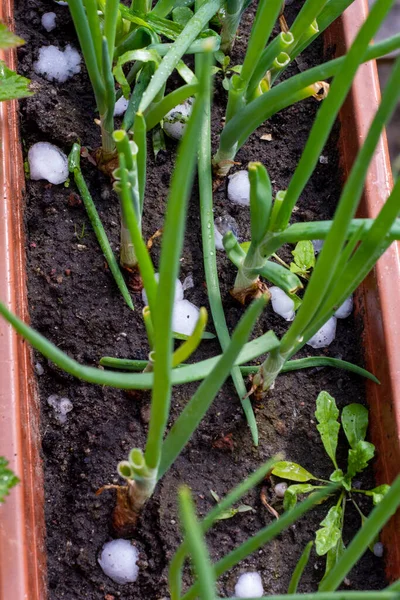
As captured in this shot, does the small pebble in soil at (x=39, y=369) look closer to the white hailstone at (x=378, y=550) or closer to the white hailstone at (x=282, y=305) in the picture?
the white hailstone at (x=282, y=305)

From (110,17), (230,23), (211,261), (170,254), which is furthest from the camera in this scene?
(230,23)

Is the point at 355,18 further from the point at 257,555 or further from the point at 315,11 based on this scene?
the point at 257,555

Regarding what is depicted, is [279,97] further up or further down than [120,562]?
further up

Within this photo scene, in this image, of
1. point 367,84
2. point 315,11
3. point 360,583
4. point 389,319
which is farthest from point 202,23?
point 360,583

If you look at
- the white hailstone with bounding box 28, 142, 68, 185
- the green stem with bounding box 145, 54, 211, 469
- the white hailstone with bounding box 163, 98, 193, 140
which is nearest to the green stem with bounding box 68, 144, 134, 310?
the white hailstone with bounding box 28, 142, 68, 185

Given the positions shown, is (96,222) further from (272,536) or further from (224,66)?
(272,536)

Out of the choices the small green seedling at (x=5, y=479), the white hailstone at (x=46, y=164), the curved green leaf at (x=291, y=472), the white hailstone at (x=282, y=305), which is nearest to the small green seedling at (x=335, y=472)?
the curved green leaf at (x=291, y=472)

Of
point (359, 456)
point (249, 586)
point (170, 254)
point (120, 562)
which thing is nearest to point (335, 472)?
point (359, 456)
